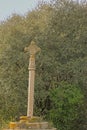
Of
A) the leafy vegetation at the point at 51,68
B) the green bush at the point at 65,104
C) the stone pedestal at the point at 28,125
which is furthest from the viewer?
the leafy vegetation at the point at 51,68

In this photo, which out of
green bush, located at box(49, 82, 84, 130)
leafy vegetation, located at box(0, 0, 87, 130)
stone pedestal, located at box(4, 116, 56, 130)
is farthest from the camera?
leafy vegetation, located at box(0, 0, 87, 130)

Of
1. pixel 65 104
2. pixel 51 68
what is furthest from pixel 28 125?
pixel 51 68

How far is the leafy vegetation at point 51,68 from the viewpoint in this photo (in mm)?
22547

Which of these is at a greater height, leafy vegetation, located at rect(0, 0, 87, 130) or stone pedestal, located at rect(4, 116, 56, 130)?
leafy vegetation, located at rect(0, 0, 87, 130)

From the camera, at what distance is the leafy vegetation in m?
22.5

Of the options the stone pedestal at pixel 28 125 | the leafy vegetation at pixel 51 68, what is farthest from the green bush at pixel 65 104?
the stone pedestal at pixel 28 125

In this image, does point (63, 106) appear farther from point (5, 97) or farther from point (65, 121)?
point (5, 97)

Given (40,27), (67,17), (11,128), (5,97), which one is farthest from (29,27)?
(11,128)

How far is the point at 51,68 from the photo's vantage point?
22.9 meters

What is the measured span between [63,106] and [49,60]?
7.77 feet

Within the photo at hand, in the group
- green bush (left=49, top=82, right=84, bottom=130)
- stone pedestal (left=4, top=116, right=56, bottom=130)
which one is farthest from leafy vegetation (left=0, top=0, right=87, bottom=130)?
stone pedestal (left=4, top=116, right=56, bottom=130)

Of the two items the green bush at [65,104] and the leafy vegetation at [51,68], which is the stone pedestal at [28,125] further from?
A: the leafy vegetation at [51,68]

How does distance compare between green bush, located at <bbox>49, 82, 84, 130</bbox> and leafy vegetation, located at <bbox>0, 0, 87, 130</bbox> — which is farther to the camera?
leafy vegetation, located at <bbox>0, 0, 87, 130</bbox>

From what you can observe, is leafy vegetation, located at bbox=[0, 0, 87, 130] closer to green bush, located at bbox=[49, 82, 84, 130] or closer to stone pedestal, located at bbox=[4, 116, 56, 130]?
green bush, located at bbox=[49, 82, 84, 130]
